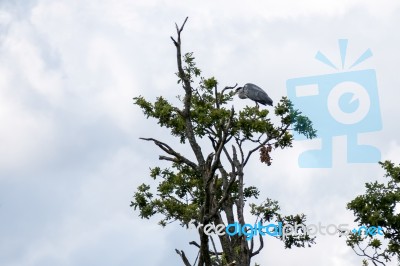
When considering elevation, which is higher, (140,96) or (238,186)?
(140,96)

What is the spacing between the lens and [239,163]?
64.1ft

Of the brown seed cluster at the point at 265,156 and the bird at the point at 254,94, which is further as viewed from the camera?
the bird at the point at 254,94

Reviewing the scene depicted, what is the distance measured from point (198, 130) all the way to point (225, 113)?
1133 millimetres

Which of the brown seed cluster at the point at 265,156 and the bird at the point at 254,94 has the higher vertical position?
the bird at the point at 254,94

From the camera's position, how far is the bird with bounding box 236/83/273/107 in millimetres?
19906

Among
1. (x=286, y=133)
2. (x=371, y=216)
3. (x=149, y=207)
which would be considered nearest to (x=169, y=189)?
(x=149, y=207)

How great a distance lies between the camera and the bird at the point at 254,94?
19.9 metres

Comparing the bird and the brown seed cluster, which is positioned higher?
the bird

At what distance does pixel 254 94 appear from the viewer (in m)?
19.9

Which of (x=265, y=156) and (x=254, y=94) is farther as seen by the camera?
(x=254, y=94)

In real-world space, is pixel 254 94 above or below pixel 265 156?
above

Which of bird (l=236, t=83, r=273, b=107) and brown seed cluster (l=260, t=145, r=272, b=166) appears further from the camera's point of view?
bird (l=236, t=83, r=273, b=107)

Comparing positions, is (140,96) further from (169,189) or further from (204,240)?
(204,240)

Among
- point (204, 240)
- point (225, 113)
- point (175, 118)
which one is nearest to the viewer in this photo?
point (204, 240)
